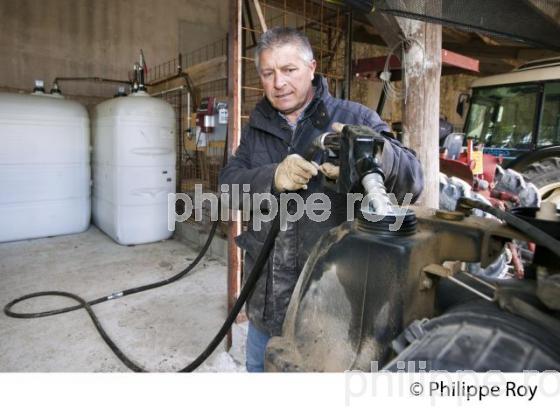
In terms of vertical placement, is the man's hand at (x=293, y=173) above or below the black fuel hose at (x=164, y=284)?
above

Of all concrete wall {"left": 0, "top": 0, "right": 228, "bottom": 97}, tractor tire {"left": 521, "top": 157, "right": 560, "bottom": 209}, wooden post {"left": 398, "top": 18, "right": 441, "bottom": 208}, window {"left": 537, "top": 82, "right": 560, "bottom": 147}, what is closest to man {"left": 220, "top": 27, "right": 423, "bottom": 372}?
wooden post {"left": 398, "top": 18, "right": 441, "bottom": 208}

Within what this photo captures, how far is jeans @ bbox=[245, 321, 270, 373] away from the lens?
1408 millimetres

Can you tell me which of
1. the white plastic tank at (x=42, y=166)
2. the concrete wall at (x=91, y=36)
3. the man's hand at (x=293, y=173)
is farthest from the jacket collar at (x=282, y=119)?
the concrete wall at (x=91, y=36)

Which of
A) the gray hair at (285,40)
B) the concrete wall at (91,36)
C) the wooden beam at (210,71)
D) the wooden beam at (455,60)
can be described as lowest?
the gray hair at (285,40)

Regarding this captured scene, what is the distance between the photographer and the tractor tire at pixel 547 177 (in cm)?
342

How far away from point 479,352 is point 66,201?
4889mm

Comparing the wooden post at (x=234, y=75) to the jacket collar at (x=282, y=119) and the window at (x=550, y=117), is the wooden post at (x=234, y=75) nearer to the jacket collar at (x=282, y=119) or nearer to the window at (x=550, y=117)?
the jacket collar at (x=282, y=119)

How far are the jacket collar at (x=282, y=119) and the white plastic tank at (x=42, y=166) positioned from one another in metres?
3.86

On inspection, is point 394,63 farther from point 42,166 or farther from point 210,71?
point 42,166

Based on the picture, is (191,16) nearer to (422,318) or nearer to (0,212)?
(0,212)

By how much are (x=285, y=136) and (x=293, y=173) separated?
276 millimetres

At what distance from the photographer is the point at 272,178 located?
1089mm

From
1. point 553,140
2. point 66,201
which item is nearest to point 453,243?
point 553,140
